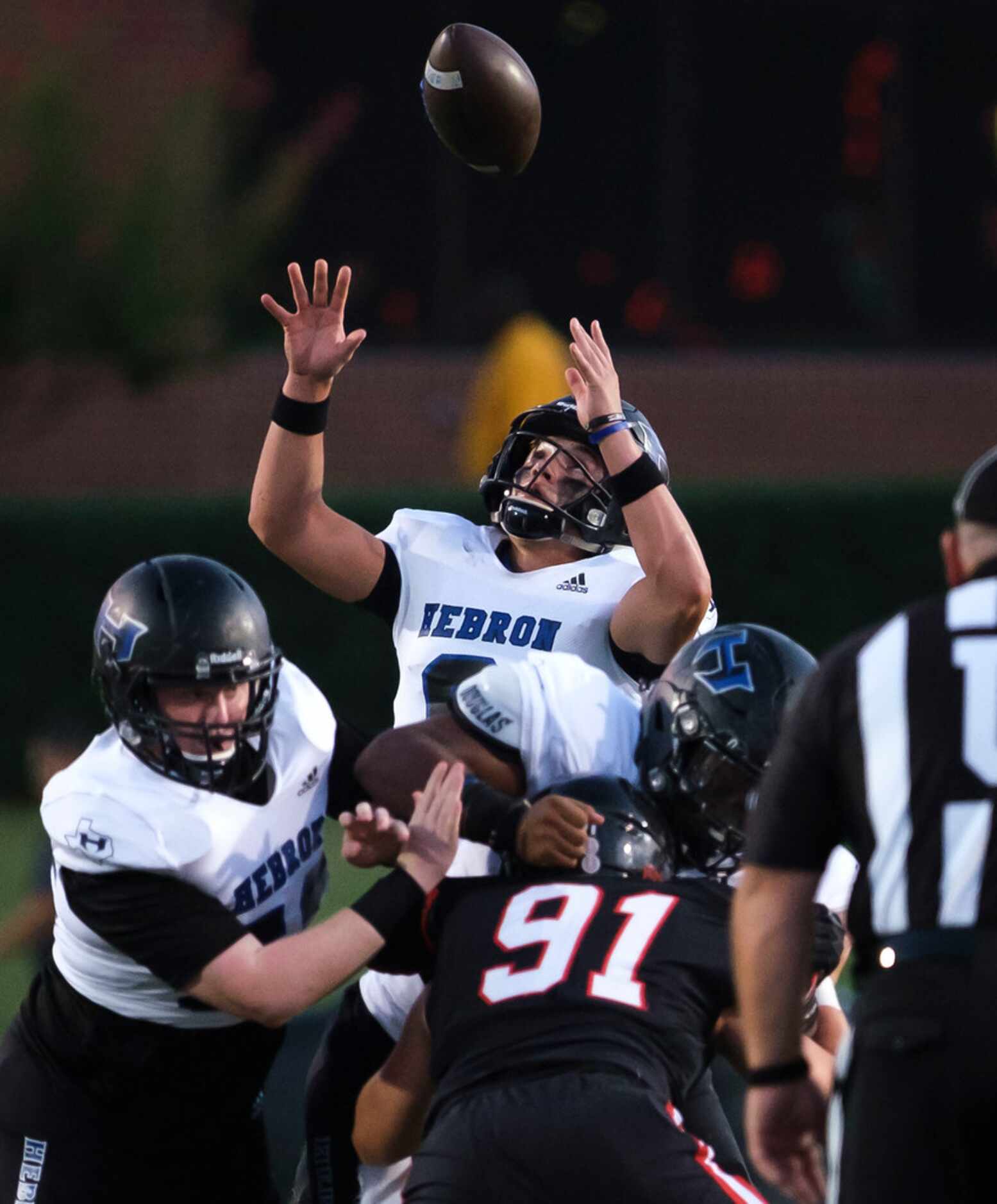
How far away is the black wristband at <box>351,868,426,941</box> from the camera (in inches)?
139

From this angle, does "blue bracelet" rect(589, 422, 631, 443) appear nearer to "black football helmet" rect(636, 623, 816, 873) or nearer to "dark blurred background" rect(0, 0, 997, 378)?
"black football helmet" rect(636, 623, 816, 873)

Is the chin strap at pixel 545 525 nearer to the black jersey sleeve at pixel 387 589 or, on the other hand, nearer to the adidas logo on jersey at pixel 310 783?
the black jersey sleeve at pixel 387 589

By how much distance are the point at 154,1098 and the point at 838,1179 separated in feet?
4.60

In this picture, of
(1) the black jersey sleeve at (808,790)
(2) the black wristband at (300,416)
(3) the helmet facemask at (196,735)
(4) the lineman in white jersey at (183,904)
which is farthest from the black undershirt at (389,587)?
(1) the black jersey sleeve at (808,790)

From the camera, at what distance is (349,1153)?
4195mm

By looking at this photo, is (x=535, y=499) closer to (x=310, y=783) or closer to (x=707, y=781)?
(x=310, y=783)

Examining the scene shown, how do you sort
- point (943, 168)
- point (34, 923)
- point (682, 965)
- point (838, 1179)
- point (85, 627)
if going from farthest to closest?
point (943, 168) → point (85, 627) → point (34, 923) → point (682, 965) → point (838, 1179)

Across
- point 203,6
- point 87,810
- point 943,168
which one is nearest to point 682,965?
point 87,810

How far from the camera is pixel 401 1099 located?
3.53 metres

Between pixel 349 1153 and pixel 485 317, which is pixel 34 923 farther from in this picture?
pixel 485 317

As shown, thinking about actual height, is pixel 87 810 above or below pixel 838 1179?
above

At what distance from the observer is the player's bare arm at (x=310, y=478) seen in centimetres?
494

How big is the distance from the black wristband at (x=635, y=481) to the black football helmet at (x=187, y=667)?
112cm

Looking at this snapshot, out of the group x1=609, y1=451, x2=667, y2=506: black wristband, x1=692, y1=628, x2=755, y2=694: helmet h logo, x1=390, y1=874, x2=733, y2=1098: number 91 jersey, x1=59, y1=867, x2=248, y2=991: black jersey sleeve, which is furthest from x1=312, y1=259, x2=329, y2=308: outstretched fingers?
x1=390, y1=874, x2=733, y2=1098: number 91 jersey
